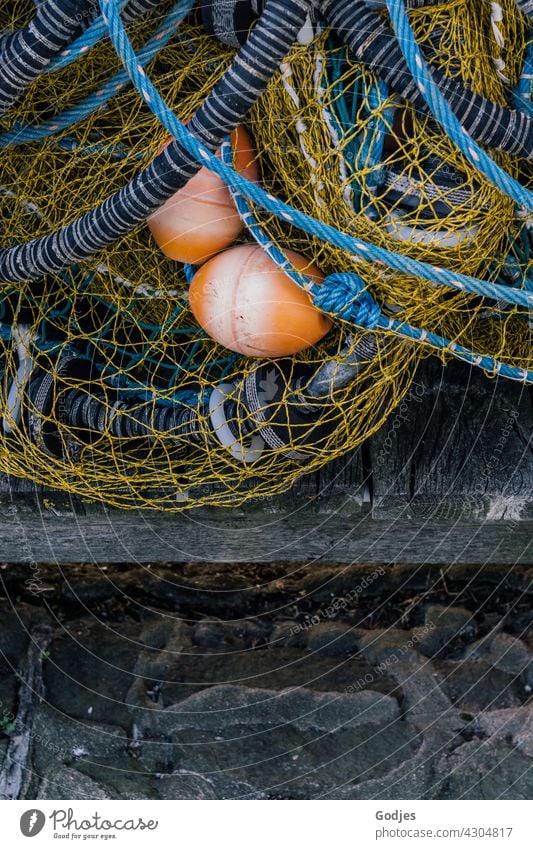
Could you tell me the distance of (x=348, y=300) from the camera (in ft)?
5.17

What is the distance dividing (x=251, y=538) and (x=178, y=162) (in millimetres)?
945

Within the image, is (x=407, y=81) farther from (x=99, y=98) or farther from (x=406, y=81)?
(x=99, y=98)

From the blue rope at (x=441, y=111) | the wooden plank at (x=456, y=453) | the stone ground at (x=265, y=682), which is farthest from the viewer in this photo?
the stone ground at (x=265, y=682)

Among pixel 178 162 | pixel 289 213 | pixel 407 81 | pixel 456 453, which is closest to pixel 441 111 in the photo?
pixel 407 81

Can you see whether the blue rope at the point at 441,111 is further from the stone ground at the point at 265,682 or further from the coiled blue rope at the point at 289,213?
the stone ground at the point at 265,682

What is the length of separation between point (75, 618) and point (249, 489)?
0.72m

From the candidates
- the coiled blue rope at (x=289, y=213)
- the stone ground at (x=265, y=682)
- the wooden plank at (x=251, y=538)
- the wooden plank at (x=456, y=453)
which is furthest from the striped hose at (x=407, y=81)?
the stone ground at (x=265, y=682)

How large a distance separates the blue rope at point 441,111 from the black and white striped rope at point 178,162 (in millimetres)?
144

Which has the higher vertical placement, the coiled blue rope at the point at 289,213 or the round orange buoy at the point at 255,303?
the coiled blue rope at the point at 289,213

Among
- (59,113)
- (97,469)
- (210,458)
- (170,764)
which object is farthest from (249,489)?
(59,113)

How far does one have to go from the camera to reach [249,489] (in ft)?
6.49

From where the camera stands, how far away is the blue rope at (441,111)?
1.38m

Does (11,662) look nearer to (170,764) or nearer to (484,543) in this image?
(170,764)

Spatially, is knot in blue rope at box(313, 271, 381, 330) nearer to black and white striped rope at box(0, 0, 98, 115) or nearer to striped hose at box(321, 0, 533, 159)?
striped hose at box(321, 0, 533, 159)
